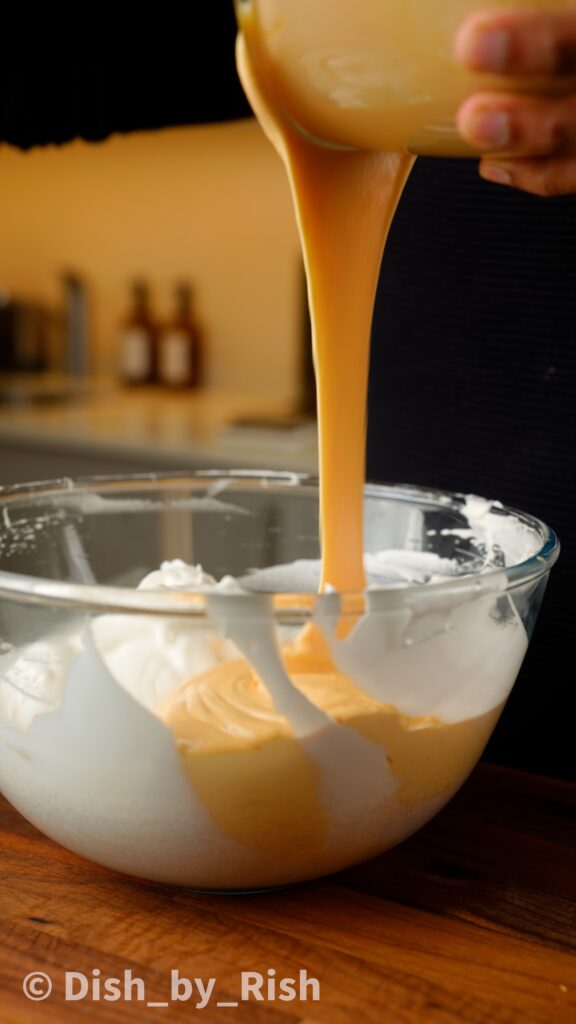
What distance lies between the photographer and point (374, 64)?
554 mm

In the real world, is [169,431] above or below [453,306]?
below

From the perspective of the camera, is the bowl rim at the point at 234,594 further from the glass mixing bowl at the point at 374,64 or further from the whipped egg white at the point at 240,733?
the glass mixing bowl at the point at 374,64

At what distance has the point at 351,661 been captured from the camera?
613 mm

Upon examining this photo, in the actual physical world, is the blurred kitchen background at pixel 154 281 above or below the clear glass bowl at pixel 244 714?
above

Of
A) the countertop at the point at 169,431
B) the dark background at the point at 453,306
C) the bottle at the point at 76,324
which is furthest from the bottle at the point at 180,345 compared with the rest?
the dark background at the point at 453,306

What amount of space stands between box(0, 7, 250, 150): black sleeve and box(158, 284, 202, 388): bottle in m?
1.81

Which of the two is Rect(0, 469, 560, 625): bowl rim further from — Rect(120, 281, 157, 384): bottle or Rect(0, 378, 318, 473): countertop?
Rect(120, 281, 157, 384): bottle

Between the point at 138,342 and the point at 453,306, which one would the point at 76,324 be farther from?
the point at 453,306

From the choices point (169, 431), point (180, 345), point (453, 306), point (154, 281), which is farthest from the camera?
point (154, 281)

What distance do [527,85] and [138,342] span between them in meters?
2.58

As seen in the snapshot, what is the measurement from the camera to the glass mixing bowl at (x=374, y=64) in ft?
1.76

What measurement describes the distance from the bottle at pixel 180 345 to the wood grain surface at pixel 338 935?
2.37m

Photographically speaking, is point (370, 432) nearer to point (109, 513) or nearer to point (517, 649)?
point (109, 513)

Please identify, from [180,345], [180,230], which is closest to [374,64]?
[180,345]
